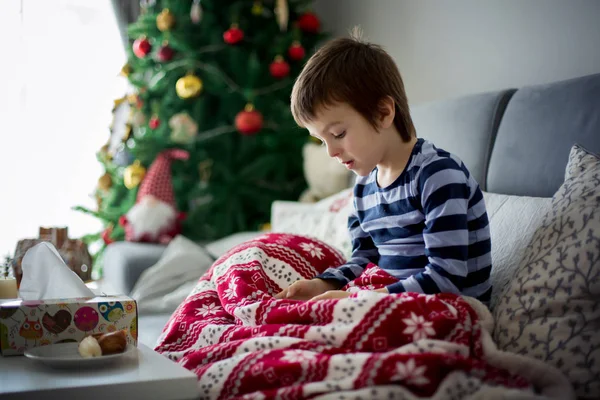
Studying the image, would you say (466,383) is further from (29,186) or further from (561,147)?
(29,186)

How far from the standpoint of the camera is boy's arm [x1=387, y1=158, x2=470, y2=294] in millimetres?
1345

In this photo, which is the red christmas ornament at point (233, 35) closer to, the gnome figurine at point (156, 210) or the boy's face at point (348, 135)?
the gnome figurine at point (156, 210)

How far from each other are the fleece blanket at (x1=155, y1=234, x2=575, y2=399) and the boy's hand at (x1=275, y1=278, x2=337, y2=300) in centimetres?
8

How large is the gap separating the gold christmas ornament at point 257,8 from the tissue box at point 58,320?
90.4 inches

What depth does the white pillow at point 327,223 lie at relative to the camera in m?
2.15

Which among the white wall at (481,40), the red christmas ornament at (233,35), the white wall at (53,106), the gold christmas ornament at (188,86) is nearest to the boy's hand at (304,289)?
the white wall at (481,40)

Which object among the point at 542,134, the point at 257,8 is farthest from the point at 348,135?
the point at 257,8

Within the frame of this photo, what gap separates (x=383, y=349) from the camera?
3.81 ft

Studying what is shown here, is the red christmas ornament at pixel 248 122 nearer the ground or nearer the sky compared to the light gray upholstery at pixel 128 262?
nearer the sky

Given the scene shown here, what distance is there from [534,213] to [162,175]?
201cm

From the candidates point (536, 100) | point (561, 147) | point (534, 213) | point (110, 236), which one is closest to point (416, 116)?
point (536, 100)

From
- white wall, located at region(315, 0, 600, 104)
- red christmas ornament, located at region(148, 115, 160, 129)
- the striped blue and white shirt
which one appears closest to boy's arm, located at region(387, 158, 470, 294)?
the striped blue and white shirt

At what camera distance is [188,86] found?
10.4 ft

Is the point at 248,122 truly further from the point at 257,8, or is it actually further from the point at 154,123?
the point at 257,8
